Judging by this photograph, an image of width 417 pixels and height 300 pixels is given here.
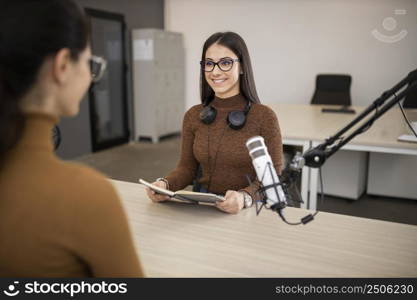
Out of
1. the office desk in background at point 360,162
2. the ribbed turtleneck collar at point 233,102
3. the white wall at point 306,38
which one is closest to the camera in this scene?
the ribbed turtleneck collar at point 233,102

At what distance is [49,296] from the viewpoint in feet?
2.50

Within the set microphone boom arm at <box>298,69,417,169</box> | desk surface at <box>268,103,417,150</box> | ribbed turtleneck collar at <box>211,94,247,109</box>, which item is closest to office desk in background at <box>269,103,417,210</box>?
desk surface at <box>268,103,417,150</box>

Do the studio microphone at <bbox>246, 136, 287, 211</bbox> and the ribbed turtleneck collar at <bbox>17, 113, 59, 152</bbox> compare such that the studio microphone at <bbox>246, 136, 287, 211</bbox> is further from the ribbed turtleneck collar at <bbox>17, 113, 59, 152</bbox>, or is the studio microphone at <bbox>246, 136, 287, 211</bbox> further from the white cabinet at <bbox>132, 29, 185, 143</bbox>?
the white cabinet at <bbox>132, 29, 185, 143</bbox>

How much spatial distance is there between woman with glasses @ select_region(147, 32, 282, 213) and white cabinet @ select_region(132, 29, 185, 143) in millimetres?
4450

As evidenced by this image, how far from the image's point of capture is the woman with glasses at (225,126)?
5.74 ft

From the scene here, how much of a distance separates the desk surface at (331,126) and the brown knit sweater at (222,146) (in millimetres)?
1149

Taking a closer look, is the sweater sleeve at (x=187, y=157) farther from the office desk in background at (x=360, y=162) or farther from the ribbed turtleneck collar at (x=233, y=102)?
the office desk in background at (x=360, y=162)

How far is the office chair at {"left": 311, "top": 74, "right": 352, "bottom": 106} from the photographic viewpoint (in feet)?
16.7

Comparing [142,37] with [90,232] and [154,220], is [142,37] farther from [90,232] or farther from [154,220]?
[90,232]

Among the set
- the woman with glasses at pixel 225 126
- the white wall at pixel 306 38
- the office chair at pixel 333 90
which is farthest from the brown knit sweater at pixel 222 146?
the white wall at pixel 306 38

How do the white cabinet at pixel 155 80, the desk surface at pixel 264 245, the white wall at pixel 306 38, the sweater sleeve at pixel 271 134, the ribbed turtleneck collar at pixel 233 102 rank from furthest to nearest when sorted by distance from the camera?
1. the white cabinet at pixel 155 80
2. the white wall at pixel 306 38
3. the ribbed turtleneck collar at pixel 233 102
4. the sweater sleeve at pixel 271 134
5. the desk surface at pixel 264 245

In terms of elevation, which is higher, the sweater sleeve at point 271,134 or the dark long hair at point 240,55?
the dark long hair at point 240,55

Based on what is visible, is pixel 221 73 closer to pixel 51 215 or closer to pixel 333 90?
pixel 51 215

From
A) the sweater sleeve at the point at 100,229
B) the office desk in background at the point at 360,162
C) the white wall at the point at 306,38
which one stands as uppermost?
the white wall at the point at 306,38
